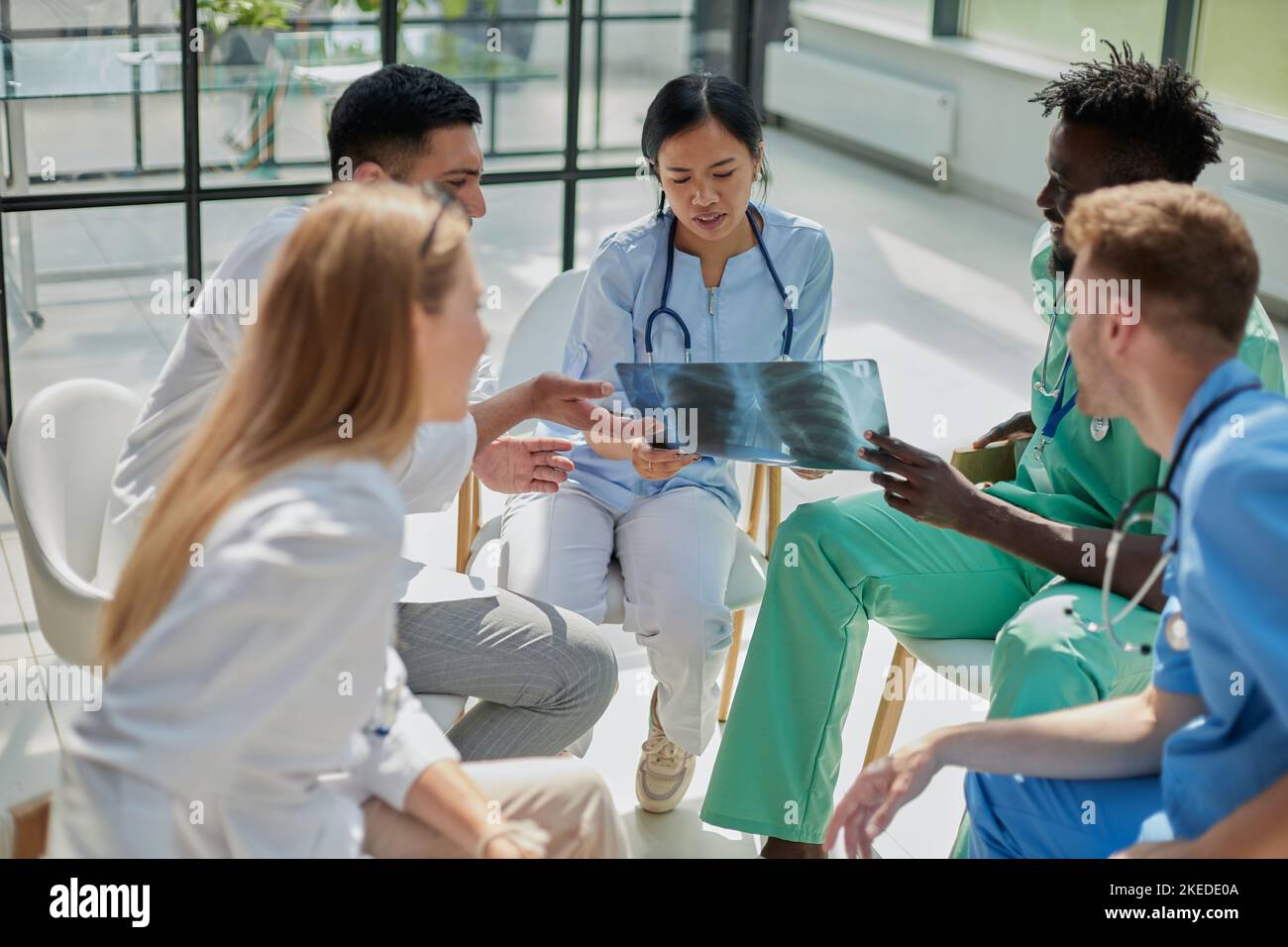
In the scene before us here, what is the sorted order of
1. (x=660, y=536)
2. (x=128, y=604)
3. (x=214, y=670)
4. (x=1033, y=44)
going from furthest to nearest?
(x=1033, y=44), (x=660, y=536), (x=128, y=604), (x=214, y=670)

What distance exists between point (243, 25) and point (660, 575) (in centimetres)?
205

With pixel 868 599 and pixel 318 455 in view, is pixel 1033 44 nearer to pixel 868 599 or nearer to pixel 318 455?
pixel 868 599

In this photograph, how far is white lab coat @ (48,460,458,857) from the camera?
1173 millimetres

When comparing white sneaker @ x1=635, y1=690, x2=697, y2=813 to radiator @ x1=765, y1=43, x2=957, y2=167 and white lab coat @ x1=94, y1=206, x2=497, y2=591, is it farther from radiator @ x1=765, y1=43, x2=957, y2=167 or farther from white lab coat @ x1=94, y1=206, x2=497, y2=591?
radiator @ x1=765, y1=43, x2=957, y2=167

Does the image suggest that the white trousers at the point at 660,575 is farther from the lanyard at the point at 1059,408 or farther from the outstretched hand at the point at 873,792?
the outstretched hand at the point at 873,792

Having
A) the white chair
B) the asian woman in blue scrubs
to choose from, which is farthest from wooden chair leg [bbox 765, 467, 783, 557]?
the asian woman in blue scrubs

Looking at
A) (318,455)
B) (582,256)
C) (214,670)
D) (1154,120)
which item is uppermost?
(1154,120)

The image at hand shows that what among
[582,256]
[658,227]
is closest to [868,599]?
[658,227]

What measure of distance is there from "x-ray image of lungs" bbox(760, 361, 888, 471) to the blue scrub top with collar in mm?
367

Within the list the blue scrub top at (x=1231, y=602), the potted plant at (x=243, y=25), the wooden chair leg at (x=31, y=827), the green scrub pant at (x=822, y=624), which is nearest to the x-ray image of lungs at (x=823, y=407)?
the green scrub pant at (x=822, y=624)

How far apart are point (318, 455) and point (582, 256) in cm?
442

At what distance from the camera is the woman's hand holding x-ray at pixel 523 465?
237 cm
